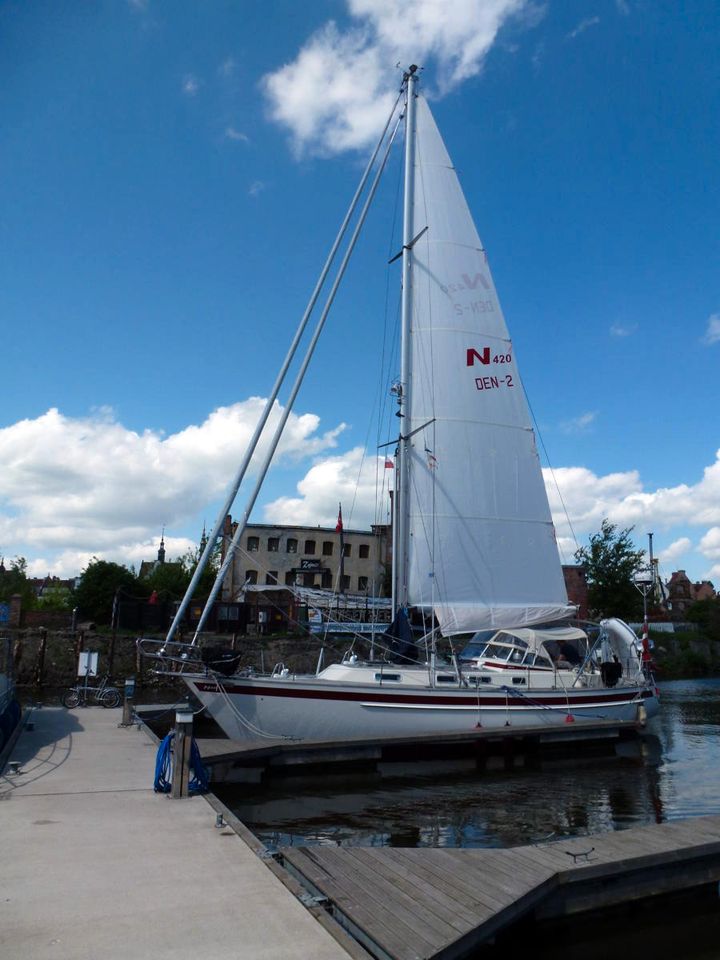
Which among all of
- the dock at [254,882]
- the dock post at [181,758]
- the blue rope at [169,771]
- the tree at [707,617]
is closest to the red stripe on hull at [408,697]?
the dock at [254,882]

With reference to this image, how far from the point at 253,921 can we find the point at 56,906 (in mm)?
1916

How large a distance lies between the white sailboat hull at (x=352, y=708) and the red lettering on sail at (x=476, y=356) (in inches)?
410

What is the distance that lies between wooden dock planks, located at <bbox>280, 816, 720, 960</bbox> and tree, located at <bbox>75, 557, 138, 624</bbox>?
45253 mm

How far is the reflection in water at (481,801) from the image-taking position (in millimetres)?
13055

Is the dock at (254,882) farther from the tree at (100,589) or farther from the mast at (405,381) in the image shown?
the tree at (100,589)

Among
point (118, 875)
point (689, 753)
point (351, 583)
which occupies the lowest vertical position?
point (689, 753)

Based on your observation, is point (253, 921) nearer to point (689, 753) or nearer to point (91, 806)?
point (91, 806)

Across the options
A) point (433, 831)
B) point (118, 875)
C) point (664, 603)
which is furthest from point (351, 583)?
point (118, 875)

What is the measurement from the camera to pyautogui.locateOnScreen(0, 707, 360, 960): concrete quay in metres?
5.89

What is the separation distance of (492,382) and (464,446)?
8.92 ft

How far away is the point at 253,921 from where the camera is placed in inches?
252

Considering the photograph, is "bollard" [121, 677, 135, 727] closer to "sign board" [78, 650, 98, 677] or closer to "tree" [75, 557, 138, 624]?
"sign board" [78, 650, 98, 677]

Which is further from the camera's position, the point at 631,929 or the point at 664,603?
the point at 664,603

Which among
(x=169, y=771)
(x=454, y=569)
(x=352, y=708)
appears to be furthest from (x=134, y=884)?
(x=454, y=569)
